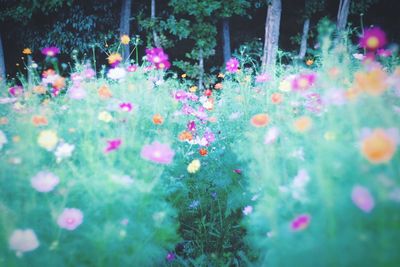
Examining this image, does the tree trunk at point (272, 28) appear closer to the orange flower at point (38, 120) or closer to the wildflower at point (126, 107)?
the wildflower at point (126, 107)

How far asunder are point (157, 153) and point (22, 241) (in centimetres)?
→ 68

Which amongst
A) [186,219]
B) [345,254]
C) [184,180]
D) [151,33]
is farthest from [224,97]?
[151,33]

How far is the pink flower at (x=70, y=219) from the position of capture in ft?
4.74

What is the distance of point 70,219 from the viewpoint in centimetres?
146

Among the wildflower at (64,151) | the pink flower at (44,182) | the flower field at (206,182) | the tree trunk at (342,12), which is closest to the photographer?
the flower field at (206,182)

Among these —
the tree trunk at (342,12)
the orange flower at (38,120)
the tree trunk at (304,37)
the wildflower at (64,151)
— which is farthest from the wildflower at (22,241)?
the tree trunk at (304,37)

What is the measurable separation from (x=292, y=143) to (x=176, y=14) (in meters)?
7.48

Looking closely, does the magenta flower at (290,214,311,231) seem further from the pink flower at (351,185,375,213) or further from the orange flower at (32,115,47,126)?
the orange flower at (32,115,47,126)

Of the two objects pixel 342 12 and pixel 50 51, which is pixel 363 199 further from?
pixel 342 12

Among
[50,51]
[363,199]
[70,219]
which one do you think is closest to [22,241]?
[70,219]

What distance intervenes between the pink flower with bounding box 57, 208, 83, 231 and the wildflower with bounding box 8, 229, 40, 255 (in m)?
0.13

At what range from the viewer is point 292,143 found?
5.25 ft

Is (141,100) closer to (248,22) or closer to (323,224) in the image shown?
(323,224)

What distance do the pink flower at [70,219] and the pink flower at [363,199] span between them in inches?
45.4
